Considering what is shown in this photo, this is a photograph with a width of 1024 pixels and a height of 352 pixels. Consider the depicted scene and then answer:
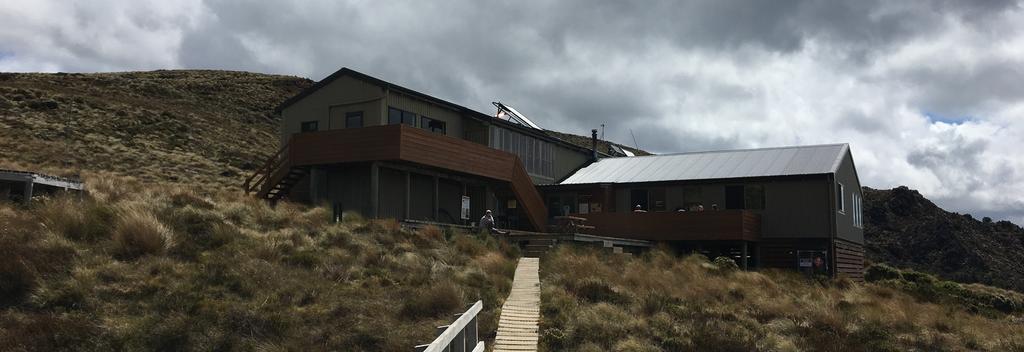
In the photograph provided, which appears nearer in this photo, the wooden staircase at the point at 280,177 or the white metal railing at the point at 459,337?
the white metal railing at the point at 459,337

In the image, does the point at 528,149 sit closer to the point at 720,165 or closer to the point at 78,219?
the point at 720,165

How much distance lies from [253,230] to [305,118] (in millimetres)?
12385

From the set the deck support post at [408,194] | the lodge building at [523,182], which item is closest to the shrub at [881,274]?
the lodge building at [523,182]

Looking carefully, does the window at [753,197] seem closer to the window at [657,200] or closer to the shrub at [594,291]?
the window at [657,200]

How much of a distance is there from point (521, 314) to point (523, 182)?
721 inches

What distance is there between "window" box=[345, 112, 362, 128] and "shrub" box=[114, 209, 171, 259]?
43.7ft

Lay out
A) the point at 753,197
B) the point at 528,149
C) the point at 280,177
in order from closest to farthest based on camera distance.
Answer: the point at 280,177, the point at 753,197, the point at 528,149

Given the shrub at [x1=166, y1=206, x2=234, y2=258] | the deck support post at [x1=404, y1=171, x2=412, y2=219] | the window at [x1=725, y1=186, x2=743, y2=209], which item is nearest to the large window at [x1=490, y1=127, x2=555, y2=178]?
the deck support post at [x1=404, y1=171, x2=412, y2=219]

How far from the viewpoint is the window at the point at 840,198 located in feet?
116

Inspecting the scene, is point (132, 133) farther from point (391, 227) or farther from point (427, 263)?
point (427, 263)

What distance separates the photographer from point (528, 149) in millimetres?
40375

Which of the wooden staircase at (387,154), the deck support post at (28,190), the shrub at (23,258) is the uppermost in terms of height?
the wooden staircase at (387,154)

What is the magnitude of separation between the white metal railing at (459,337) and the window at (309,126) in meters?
24.1

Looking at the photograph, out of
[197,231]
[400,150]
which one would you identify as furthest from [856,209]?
[197,231]
